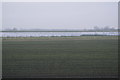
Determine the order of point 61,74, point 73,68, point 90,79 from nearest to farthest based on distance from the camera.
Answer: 1. point 90,79
2. point 61,74
3. point 73,68

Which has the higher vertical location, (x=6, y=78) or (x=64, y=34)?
(x=64, y=34)

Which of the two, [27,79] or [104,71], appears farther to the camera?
[104,71]

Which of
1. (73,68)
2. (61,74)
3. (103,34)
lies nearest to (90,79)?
(61,74)

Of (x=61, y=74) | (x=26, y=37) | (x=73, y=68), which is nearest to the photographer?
(x=61, y=74)

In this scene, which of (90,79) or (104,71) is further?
(104,71)

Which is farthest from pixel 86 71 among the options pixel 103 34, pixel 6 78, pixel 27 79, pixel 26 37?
pixel 103 34

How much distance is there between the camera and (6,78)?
90.7 inches

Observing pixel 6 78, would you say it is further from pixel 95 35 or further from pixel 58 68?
pixel 95 35

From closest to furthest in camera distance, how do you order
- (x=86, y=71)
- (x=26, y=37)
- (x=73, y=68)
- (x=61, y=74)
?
(x=61, y=74)
(x=86, y=71)
(x=73, y=68)
(x=26, y=37)

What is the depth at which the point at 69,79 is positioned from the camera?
2.27 m

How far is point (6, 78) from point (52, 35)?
9.15 metres

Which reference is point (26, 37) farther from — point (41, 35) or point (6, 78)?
point (6, 78)

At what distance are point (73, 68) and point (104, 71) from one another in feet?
1.99

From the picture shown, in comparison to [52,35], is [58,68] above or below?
below
